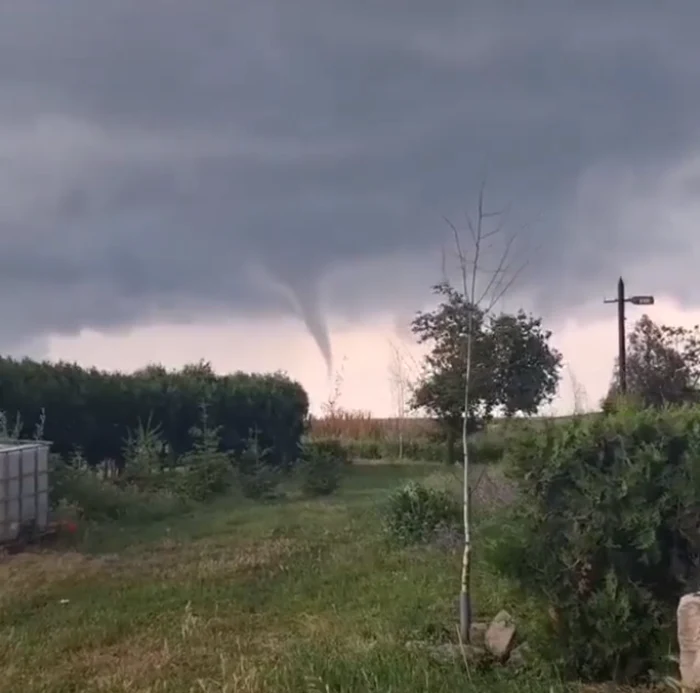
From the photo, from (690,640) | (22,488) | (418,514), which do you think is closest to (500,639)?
(690,640)

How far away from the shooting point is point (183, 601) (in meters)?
7.83

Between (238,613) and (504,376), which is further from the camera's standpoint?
(504,376)

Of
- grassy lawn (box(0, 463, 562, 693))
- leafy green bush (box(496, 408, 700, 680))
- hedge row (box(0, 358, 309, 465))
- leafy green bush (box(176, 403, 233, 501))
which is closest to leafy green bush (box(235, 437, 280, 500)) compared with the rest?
leafy green bush (box(176, 403, 233, 501))

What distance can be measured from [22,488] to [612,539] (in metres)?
7.80

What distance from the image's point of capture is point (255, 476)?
18750 mm

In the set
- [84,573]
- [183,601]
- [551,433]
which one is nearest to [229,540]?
[84,573]

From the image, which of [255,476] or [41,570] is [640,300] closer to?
[255,476]

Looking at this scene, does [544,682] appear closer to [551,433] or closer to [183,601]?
[551,433]

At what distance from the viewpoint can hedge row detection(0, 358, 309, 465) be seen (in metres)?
17.9

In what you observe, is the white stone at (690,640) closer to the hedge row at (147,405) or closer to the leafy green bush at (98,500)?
the leafy green bush at (98,500)

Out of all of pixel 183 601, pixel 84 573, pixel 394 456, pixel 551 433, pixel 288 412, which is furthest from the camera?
pixel 394 456

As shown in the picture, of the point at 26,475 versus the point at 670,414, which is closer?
the point at 670,414

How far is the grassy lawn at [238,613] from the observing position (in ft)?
17.0

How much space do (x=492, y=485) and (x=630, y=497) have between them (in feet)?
15.9
